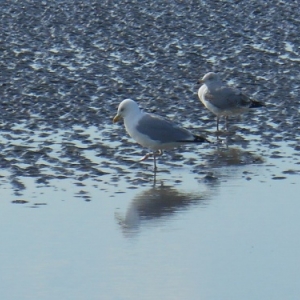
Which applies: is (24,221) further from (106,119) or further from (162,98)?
(162,98)

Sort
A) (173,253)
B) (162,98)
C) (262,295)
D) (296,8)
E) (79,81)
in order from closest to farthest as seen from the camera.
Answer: (262,295) < (173,253) < (162,98) < (79,81) < (296,8)

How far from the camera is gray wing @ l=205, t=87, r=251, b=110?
1396 centimetres

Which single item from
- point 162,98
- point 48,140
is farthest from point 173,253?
point 162,98

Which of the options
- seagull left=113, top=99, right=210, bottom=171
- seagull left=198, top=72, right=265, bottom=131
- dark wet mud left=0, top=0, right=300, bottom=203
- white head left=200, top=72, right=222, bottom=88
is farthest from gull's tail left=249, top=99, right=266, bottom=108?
seagull left=113, top=99, right=210, bottom=171

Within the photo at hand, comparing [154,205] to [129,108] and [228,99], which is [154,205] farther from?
[228,99]

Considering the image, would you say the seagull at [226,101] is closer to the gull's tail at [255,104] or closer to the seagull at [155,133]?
the gull's tail at [255,104]

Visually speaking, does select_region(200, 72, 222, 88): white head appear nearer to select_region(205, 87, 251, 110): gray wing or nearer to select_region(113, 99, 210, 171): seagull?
select_region(205, 87, 251, 110): gray wing

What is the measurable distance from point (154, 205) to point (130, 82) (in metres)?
6.20

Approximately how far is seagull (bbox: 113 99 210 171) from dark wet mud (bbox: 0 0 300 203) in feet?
0.69

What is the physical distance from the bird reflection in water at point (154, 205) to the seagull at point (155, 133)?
0.96 meters

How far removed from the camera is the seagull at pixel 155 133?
12.0 metres

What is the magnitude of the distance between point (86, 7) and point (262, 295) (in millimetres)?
16505

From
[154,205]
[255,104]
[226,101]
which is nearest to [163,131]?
[154,205]

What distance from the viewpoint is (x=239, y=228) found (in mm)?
9672
